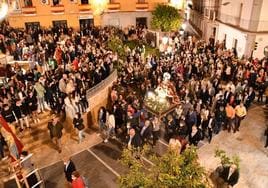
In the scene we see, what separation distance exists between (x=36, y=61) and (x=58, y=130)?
7605 millimetres

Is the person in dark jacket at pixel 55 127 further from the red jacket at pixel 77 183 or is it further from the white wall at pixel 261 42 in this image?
the white wall at pixel 261 42

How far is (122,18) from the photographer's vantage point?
29.5m

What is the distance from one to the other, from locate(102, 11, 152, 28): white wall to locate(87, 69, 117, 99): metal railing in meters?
15.0

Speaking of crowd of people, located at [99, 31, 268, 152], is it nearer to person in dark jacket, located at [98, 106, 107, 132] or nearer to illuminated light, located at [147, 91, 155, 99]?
person in dark jacket, located at [98, 106, 107, 132]

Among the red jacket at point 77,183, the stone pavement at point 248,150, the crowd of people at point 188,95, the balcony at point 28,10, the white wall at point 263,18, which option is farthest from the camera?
the balcony at point 28,10

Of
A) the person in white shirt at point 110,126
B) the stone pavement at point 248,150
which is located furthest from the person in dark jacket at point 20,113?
the stone pavement at point 248,150

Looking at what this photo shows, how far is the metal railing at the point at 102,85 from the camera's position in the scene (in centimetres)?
1334

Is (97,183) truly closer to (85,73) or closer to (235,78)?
(85,73)

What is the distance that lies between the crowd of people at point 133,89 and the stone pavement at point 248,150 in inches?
17.8

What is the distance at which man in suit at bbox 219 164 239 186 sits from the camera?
28.0 feet

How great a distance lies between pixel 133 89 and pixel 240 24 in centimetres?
1391

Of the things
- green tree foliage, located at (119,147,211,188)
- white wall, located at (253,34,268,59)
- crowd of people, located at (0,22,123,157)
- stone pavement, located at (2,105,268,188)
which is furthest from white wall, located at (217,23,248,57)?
green tree foliage, located at (119,147,211,188)

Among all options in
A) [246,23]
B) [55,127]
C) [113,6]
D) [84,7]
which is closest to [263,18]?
[246,23]

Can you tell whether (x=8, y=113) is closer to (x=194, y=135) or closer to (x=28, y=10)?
(x=194, y=135)
